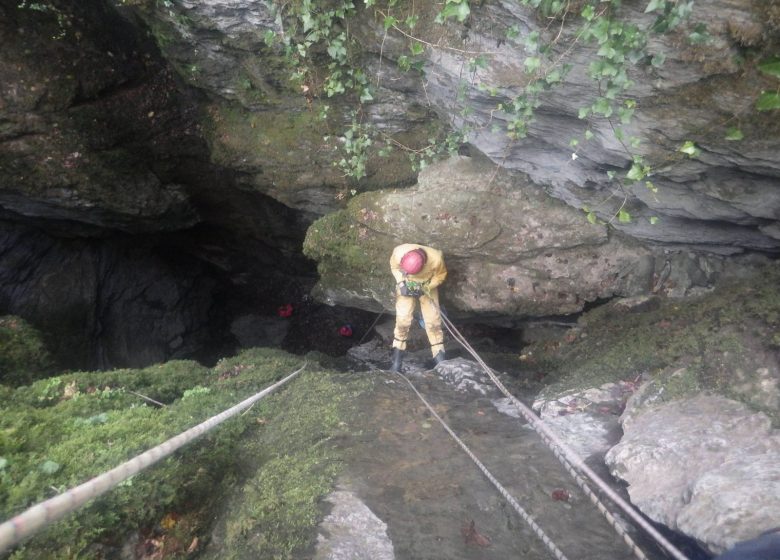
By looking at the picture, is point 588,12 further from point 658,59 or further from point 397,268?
point 397,268

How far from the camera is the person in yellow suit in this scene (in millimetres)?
6129

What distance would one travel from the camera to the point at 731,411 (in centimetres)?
378

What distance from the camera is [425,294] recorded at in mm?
6672

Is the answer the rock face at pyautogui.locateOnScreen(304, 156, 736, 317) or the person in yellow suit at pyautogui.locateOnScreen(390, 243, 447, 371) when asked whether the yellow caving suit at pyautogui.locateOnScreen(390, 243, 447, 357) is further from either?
the rock face at pyautogui.locateOnScreen(304, 156, 736, 317)

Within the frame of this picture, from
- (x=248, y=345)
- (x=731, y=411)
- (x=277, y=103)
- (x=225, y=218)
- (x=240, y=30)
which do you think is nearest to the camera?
(x=731, y=411)

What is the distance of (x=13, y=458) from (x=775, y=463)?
4.96 meters

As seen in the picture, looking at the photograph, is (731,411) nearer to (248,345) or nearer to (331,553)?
(331,553)

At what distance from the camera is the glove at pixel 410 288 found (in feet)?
21.2

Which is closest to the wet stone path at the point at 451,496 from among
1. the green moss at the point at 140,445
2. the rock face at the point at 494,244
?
the green moss at the point at 140,445

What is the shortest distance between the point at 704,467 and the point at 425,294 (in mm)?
3875

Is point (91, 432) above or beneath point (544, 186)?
beneath

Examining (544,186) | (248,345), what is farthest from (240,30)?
(248,345)

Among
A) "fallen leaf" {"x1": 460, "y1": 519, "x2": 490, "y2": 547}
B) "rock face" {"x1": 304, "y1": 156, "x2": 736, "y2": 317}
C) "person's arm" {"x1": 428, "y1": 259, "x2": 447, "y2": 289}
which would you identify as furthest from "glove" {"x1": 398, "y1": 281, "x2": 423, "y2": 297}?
"fallen leaf" {"x1": 460, "y1": 519, "x2": 490, "y2": 547}

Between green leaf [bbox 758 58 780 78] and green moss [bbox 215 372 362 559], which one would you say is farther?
green moss [bbox 215 372 362 559]
